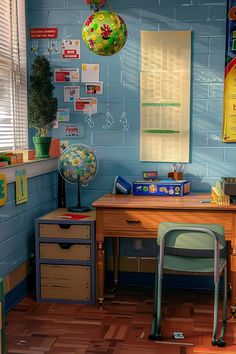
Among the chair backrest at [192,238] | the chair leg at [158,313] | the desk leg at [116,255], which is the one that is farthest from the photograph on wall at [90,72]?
the chair leg at [158,313]

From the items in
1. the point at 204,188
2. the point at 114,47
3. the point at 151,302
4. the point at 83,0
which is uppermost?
the point at 83,0

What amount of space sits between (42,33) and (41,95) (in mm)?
573

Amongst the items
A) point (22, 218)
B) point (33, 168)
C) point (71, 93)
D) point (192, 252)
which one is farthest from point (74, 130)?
point (192, 252)

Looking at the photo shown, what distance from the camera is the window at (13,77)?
3865mm

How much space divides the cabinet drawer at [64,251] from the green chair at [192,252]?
27.1 inches

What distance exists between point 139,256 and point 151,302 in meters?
0.49

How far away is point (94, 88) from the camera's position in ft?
13.9

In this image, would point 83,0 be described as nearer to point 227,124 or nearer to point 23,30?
point 23,30

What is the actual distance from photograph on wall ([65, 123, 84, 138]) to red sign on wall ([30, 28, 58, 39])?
75 centimetres

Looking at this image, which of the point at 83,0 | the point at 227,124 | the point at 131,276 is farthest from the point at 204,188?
the point at 83,0

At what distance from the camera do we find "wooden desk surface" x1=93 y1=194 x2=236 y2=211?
3533 millimetres

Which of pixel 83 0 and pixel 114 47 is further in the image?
pixel 83 0

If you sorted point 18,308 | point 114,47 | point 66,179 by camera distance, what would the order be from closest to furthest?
point 114,47 < point 18,308 < point 66,179

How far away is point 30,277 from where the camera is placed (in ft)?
13.3
